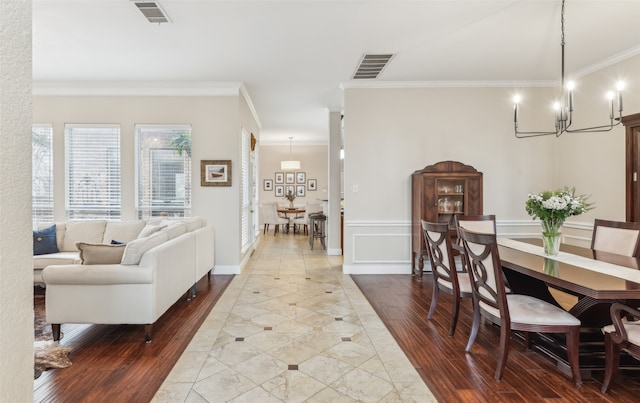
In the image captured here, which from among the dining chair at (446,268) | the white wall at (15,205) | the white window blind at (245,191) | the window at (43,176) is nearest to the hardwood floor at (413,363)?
the dining chair at (446,268)

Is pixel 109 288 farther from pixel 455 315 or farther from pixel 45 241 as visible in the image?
pixel 455 315

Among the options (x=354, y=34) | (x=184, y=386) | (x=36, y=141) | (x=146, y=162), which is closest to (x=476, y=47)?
(x=354, y=34)

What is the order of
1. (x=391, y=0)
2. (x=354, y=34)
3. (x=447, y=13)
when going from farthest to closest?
(x=354, y=34)
(x=447, y=13)
(x=391, y=0)

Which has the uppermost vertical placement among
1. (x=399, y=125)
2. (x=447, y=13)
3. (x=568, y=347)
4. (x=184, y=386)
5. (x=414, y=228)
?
(x=447, y=13)

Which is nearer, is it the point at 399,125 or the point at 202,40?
the point at 202,40

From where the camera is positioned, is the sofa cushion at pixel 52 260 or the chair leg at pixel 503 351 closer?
the chair leg at pixel 503 351

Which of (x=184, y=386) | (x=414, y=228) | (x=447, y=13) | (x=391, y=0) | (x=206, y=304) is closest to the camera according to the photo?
(x=184, y=386)

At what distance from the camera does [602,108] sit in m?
4.43

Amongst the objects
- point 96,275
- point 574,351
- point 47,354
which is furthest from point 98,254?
point 574,351

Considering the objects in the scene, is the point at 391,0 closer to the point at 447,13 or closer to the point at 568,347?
the point at 447,13

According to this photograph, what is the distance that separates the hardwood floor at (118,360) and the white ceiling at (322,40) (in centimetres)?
283

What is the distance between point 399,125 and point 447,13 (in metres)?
2.11

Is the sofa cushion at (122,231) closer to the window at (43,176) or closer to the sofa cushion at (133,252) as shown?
the window at (43,176)

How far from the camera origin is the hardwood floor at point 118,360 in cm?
218
